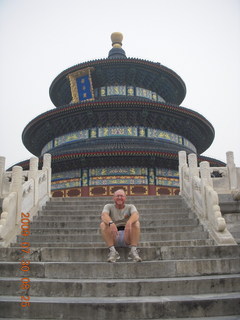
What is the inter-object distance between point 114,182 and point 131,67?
9695 mm

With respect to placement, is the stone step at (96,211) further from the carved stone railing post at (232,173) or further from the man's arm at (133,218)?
the man's arm at (133,218)

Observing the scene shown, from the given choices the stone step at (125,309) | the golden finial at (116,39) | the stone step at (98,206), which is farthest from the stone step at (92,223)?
the golden finial at (116,39)

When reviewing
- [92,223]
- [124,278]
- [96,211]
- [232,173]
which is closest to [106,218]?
[124,278]

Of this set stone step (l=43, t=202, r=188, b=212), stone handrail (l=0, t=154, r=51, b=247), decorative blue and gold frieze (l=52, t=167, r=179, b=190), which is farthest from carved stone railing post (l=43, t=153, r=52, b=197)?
decorative blue and gold frieze (l=52, t=167, r=179, b=190)

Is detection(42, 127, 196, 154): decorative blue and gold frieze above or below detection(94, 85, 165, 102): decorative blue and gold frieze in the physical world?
below

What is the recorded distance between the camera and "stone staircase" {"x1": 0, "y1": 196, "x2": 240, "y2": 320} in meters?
4.10

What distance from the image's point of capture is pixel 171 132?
22.0 meters

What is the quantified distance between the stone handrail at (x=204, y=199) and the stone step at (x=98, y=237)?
384 mm

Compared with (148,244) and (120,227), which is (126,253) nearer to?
(120,227)

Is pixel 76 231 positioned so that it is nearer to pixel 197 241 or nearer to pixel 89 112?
pixel 197 241

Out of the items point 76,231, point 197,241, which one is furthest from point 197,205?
point 76,231

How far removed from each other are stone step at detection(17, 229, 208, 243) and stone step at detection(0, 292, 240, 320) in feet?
11.1
